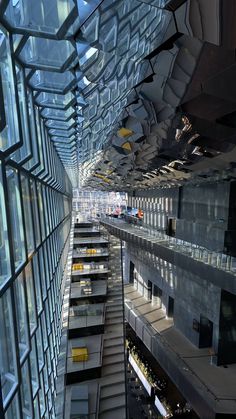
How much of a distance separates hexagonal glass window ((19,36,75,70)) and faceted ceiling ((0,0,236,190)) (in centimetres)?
2

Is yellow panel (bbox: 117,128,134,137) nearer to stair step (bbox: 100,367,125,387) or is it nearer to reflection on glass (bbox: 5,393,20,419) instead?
reflection on glass (bbox: 5,393,20,419)

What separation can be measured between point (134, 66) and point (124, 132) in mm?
4954

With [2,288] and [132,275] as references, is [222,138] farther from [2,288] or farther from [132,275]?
[132,275]

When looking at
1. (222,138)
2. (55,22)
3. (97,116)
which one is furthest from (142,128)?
(55,22)

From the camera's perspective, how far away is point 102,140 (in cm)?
1362

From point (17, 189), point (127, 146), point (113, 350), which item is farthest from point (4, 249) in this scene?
point (113, 350)

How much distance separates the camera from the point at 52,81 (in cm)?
679

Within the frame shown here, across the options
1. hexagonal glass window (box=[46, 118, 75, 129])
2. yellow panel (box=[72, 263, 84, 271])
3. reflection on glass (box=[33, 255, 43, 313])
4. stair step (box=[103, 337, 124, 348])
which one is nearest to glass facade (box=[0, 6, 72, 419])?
reflection on glass (box=[33, 255, 43, 313])

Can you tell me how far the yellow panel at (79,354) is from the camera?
14.6 metres

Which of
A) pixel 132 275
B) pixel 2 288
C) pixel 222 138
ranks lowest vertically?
pixel 132 275

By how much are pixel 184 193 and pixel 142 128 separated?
48.4 feet

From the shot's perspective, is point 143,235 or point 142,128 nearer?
point 142,128

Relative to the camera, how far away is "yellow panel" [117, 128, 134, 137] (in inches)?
424

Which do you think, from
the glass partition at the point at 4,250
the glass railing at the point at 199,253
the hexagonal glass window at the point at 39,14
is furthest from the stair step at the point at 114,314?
the hexagonal glass window at the point at 39,14
